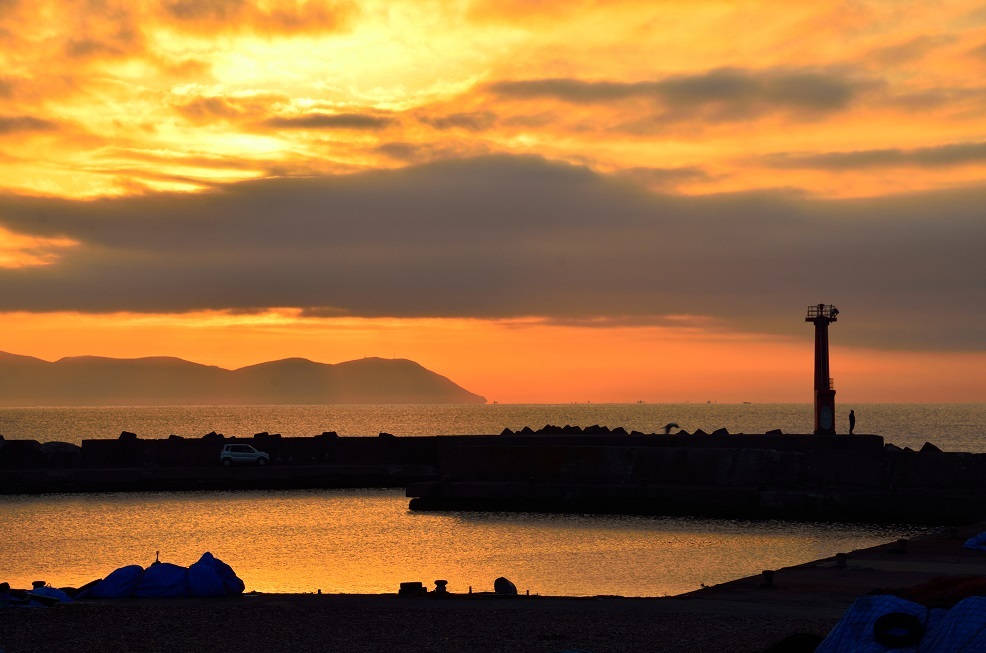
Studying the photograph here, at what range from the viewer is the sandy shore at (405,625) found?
14.5 metres

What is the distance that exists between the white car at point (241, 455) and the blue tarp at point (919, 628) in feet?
175

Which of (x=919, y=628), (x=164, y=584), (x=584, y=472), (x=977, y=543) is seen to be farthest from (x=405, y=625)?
(x=584, y=472)

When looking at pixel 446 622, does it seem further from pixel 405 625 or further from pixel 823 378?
pixel 823 378

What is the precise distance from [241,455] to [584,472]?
74.2 ft

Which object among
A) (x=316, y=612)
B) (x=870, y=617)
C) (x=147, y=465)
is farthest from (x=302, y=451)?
(x=870, y=617)

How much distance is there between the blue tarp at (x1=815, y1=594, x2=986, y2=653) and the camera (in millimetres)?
11008

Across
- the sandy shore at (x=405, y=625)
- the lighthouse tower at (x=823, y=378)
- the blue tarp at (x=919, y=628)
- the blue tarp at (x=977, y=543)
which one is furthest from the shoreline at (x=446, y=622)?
the lighthouse tower at (x=823, y=378)

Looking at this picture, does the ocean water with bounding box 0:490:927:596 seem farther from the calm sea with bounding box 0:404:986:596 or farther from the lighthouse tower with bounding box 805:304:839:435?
the lighthouse tower with bounding box 805:304:839:435

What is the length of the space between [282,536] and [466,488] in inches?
342

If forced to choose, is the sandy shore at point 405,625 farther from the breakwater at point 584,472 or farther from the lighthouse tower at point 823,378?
the lighthouse tower at point 823,378

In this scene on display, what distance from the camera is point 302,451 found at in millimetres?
64312

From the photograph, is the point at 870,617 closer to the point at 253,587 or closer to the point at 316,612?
the point at 316,612

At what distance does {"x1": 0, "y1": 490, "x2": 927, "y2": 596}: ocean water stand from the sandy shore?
410 inches

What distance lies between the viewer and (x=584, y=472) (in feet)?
159
